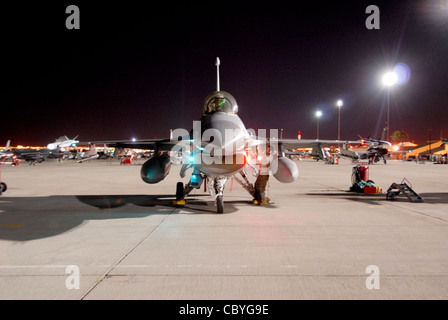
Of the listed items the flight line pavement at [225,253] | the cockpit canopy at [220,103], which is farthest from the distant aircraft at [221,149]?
the flight line pavement at [225,253]

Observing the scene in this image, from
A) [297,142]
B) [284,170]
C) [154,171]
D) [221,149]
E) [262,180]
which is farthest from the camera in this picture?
[297,142]

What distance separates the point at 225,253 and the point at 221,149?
2.89 metres

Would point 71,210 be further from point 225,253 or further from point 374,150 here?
point 374,150

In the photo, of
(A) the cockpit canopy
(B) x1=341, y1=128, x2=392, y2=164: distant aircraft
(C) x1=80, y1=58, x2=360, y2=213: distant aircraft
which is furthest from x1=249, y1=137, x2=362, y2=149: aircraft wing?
(B) x1=341, y1=128, x2=392, y2=164: distant aircraft

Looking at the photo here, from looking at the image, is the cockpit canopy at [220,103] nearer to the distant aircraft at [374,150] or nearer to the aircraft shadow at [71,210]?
the aircraft shadow at [71,210]

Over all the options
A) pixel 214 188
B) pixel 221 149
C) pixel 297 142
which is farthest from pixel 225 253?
pixel 297 142

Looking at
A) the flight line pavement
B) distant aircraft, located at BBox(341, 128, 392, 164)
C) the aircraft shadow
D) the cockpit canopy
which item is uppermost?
the cockpit canopy

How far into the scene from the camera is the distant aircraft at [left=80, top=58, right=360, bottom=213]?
805cm

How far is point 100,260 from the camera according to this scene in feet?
17.4

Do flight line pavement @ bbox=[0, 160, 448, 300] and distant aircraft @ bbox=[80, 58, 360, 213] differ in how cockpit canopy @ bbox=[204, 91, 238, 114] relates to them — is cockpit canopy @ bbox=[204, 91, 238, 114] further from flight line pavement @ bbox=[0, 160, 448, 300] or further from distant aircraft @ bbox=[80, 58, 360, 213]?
flight line pavement @ bbox=[0, 160, 448, 300]

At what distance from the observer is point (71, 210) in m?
10.4

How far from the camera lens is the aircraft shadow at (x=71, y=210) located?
7681 mm
